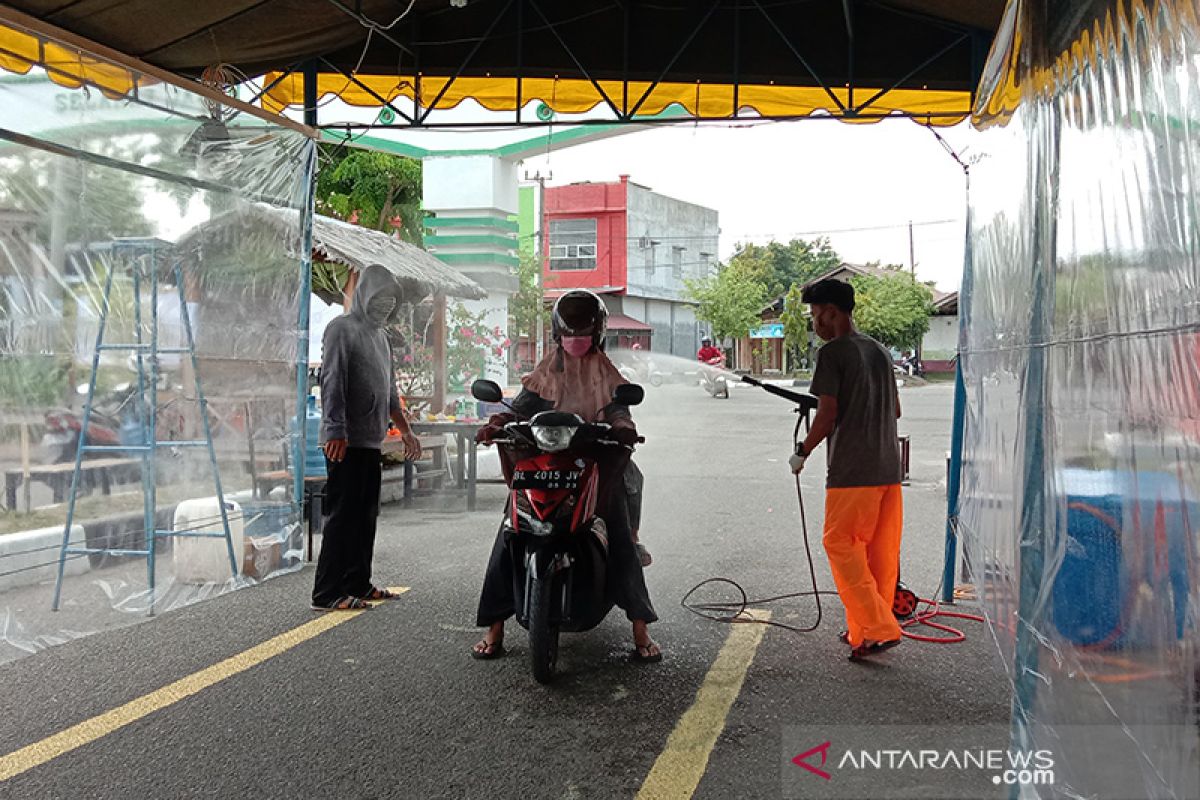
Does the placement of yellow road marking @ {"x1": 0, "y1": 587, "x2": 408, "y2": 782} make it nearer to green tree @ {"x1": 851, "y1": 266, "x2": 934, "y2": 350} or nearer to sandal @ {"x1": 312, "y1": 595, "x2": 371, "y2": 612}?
sandal @ {"x1": 312, "y1": 595, "x2": 371, "y2": 612}

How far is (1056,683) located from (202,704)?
345cm

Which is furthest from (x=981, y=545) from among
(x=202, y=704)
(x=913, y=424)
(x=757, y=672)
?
(x=913, y=424)

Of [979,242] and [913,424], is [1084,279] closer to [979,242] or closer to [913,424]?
[979,242]

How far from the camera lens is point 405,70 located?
757cm

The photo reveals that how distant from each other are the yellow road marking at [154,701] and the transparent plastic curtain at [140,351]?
1.04m

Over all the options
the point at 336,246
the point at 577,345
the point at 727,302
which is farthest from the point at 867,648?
the point at 727,302

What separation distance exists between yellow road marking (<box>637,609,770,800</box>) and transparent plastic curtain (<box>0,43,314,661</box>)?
3.39 metres

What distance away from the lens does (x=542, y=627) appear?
14.1 feet

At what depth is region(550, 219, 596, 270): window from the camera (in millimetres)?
37844

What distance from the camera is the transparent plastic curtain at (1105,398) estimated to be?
161cm

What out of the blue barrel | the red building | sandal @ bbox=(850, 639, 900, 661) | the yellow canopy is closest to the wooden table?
the yellow canopy

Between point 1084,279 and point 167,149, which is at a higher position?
point 167,149

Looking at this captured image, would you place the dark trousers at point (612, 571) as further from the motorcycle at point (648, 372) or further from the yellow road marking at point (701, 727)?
the motorcycle at point (648, 372)

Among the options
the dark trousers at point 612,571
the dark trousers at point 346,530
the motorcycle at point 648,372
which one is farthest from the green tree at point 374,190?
the dark trousers at point 612,571
